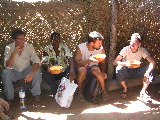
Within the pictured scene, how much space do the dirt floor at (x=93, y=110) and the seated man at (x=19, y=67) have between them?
0.28 m

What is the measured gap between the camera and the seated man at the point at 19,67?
163 inches

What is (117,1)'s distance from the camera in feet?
16.4

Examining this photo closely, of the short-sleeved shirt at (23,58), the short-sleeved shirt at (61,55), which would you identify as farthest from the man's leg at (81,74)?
the short-sleeved shirt at (23,58)

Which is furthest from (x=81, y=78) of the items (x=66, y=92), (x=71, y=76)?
(x=66, y=92)

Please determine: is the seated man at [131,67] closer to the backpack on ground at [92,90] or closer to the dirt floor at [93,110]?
the dirt floor at [93,110]

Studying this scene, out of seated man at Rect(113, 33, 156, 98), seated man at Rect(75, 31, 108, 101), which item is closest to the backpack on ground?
seated man at Rect(75, 31, 108, 101)

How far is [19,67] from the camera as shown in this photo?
14.6 ft

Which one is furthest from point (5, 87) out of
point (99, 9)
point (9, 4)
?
point (99, 9)

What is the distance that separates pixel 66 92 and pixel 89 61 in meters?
0.70

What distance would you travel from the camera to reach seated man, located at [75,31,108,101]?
166 inches

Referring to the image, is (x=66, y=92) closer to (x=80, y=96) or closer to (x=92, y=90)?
(x=80, y=96)

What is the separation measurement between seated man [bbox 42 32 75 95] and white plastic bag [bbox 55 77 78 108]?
33 cm

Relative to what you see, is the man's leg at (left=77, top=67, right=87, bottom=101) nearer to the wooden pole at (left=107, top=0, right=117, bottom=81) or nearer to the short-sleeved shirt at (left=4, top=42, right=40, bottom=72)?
the short-sleeved shirt at (left=4, top=42, right=40, bottom=72)

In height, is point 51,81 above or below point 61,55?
below
